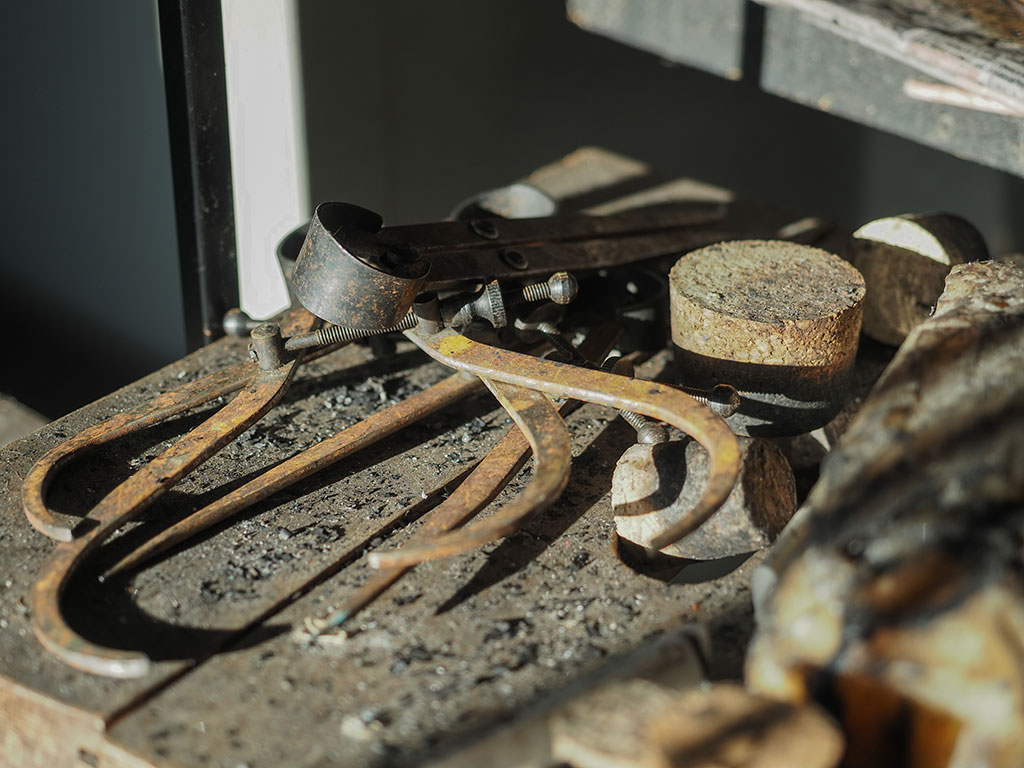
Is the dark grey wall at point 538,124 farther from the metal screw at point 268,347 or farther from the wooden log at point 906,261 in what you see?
the wooden log at point 906,261

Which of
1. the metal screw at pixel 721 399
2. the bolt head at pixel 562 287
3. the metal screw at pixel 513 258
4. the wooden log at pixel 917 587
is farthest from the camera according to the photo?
the metal screw at pixel 513 258

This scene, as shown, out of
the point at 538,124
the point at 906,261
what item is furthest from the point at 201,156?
the point at 538,124

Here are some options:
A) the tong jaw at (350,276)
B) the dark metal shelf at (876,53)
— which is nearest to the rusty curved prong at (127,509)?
the tong jaw at (350,276)

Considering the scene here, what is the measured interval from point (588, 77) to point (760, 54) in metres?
1.38

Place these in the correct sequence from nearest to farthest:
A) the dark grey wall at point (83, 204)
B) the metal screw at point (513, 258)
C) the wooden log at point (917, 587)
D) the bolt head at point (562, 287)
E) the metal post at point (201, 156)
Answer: the wooden log at point (917, 587) < the bolt head at point (562, 287) < the metal screw at point (513, 258) < the metal post at point (201, 156) < the dark grey wall at point (83, 204)

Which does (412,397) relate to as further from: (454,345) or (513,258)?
(513,258)

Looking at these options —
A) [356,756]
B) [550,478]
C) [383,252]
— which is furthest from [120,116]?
[356,756]

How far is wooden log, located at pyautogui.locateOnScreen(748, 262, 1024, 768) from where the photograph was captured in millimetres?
837

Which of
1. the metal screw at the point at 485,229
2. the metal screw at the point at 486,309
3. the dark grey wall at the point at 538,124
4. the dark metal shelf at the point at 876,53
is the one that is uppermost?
the dark metal shelf at the point at 876,53

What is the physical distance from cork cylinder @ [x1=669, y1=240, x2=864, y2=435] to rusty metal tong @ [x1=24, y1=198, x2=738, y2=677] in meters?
0.17

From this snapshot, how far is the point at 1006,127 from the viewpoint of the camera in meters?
1.98

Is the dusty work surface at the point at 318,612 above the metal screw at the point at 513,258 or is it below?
below

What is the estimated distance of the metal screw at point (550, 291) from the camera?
4.60 ft

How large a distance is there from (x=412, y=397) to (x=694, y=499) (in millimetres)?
431
